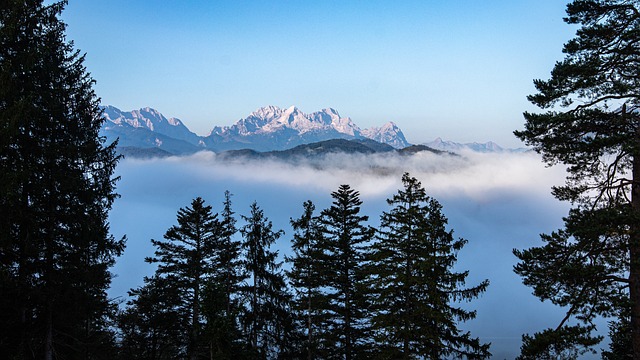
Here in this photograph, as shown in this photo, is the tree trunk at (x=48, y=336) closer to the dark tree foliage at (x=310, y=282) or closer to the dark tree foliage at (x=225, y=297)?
the dark tree foliage at (x=225, y=297)

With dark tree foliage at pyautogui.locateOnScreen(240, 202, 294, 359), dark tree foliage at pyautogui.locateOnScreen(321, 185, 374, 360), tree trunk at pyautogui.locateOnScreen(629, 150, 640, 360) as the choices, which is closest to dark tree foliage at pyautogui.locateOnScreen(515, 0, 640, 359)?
tree trunk at pyautogui.locateOnScreen(629, 150, 640, 360)

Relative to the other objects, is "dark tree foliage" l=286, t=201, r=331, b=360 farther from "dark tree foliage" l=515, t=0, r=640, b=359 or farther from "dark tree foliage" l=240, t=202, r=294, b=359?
"dark tree foliage" l=515, t=0, r=640, b=359

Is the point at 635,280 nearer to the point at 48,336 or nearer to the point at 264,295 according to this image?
the point at 48,336

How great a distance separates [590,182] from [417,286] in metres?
10.2

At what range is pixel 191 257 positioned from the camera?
30031 mm

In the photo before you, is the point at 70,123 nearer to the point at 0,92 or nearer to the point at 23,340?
the point at 0,92

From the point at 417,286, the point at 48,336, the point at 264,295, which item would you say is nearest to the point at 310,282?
the point at 264,295

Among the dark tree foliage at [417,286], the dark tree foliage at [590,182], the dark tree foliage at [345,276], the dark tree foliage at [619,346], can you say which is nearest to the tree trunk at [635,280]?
the dark tree foliage at [590,182]

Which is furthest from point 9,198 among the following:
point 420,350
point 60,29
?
point 420,350

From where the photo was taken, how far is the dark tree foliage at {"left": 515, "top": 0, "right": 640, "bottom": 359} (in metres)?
12.1

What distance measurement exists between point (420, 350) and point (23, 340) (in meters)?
16.3

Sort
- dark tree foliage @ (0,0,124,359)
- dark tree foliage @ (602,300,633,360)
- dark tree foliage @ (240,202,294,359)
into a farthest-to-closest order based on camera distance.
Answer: dark tree foliage @ (240,202,294,359), dark tree foliage @ (602,300,633,360), dark tree foliage @ (0,0,124,359)

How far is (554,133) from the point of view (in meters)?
13.7

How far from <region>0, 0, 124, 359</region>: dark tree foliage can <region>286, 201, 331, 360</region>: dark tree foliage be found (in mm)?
11829
